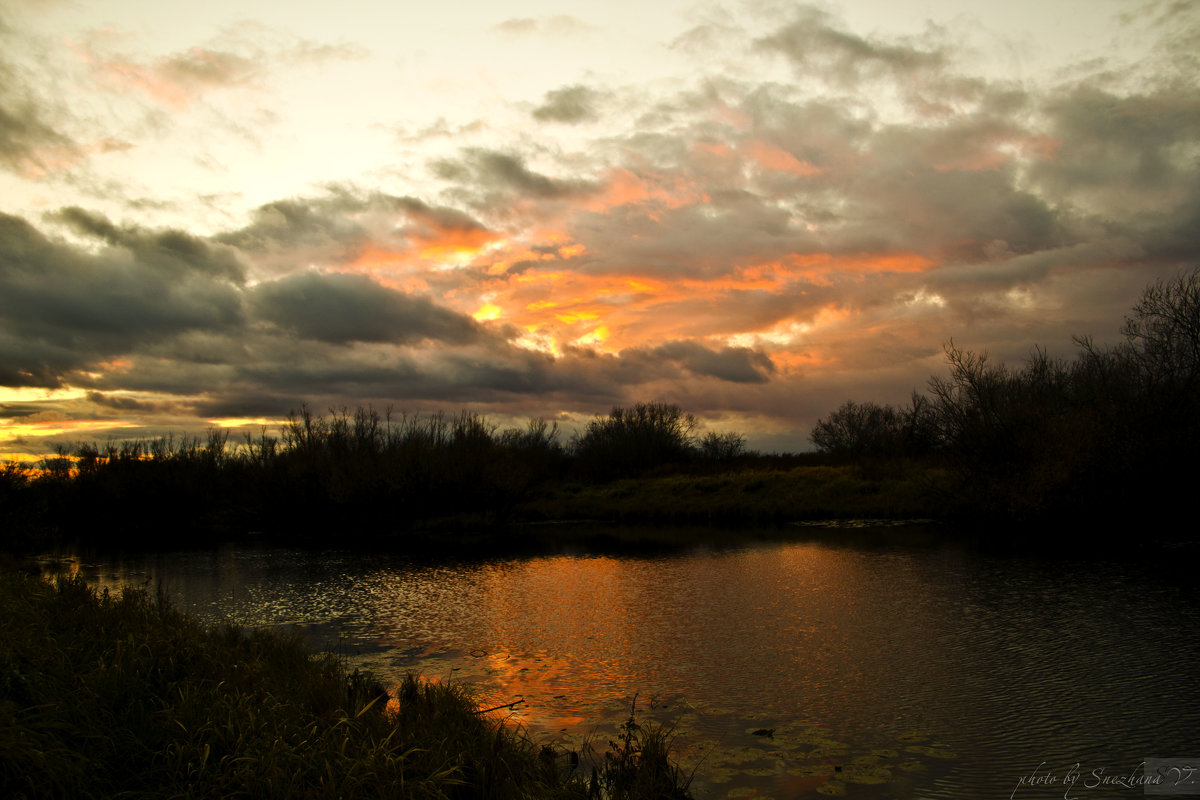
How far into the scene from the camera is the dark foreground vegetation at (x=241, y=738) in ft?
18.0

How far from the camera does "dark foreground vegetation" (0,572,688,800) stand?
216 inches

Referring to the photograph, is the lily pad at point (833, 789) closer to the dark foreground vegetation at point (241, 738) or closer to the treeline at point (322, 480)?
the dark foreground vegetation at point (241, 738)

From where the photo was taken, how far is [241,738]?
6.00 metres

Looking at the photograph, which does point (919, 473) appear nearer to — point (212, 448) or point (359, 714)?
point (359, 714)

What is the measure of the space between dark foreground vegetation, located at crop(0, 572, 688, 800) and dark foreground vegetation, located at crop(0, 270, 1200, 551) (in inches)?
937

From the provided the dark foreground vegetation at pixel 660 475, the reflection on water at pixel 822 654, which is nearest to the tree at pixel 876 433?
the dark foreground vegetation at pixel 660 475

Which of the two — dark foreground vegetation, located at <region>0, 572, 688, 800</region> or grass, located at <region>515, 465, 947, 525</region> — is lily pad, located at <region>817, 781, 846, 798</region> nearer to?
dark foreground vegetation, located at <region>0, 572, 688, 800</region>

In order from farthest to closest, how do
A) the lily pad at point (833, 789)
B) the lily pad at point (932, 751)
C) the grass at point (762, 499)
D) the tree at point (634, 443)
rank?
the tree at point (634, 443), the grass at point (762, 499), the lily pad at point (932, 751), the lily pad at point (833, 789)

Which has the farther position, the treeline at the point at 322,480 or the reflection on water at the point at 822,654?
the treeline at the point at 322,480

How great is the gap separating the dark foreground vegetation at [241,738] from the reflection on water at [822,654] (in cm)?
119

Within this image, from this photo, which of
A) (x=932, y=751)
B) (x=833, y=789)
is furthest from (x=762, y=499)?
(x=833, y=789)

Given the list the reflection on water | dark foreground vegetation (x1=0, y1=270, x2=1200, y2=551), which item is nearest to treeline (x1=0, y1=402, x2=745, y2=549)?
dark foreground vegetation (x1=0, y1=270, x2=1200, y2=551)

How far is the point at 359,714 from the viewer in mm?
6754

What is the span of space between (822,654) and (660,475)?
4838cm
